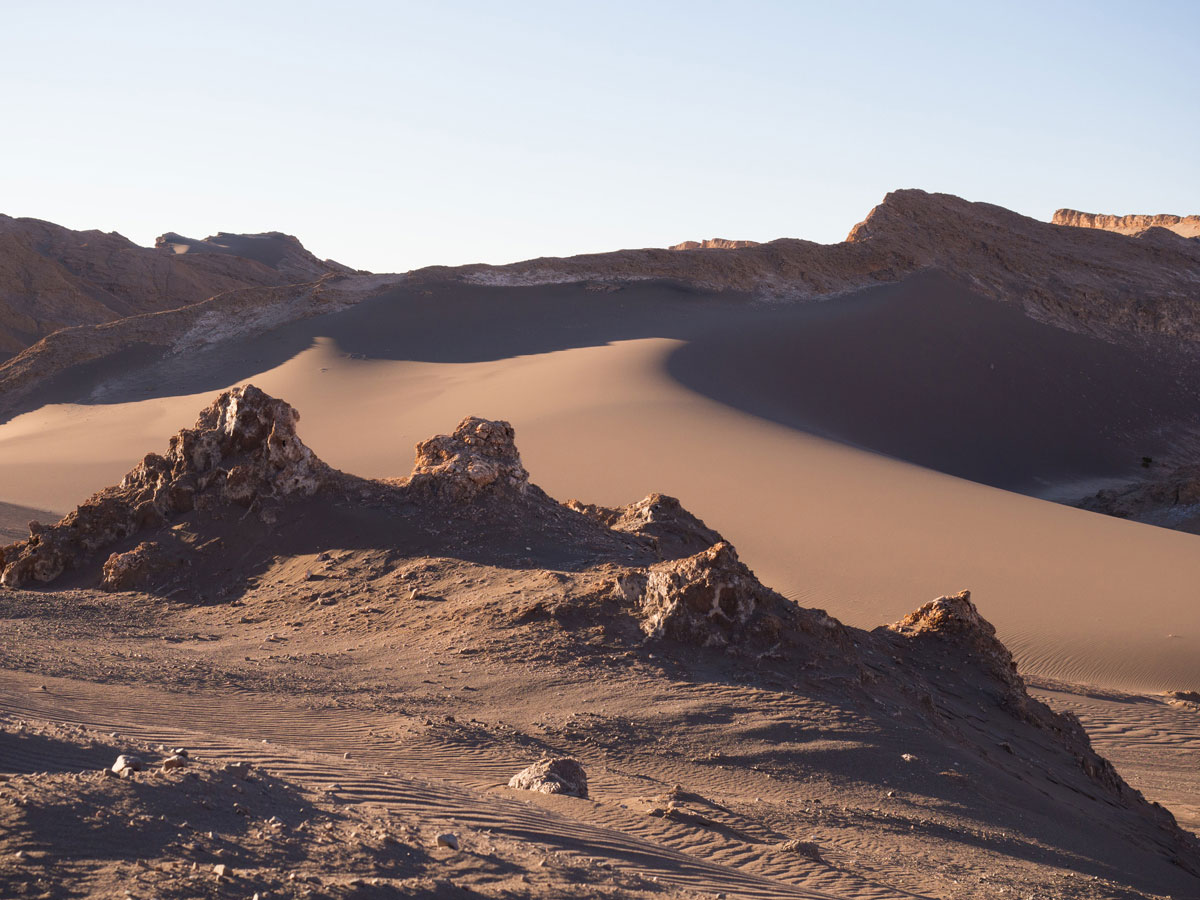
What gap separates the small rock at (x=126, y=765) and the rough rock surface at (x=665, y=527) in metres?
7.20

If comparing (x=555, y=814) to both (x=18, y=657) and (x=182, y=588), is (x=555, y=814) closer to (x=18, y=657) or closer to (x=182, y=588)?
(x=18, y=657)

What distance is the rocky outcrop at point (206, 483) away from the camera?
35.8ft

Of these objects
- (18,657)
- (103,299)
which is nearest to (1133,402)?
(18,657)

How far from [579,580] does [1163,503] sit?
17.6m

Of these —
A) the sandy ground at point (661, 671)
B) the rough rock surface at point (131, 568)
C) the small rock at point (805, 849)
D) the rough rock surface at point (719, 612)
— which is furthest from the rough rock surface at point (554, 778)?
the rough rock surface at point (131, 568)

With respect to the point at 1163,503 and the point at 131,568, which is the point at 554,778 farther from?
the point at 1163,503

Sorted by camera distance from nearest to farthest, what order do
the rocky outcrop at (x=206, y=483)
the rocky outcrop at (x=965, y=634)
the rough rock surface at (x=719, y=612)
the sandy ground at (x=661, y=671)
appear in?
the sandy ground at (x=661, y=671) → the rough rock surface at (x=719, y=612) → the rocky outcrop at (x=965, y=634) → the rocky outcrop at (x=206, y=483)

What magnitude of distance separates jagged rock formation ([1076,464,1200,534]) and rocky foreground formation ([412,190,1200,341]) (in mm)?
15153

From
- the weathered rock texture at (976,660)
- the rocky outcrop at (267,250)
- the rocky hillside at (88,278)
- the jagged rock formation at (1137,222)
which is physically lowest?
the weathered rock texture at (976,660)

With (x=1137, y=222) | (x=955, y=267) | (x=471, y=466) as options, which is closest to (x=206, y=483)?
(x=471, y=466)

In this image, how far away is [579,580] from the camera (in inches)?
353

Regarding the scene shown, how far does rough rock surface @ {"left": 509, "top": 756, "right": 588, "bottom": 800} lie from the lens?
17.5 feet

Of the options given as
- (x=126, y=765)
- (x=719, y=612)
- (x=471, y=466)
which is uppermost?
(x=471, y=466)

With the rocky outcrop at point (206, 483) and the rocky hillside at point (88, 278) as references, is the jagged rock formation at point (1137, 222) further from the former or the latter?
the rocky outcrop at point (206, 483)
